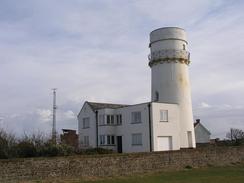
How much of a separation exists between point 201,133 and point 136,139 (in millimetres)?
32515

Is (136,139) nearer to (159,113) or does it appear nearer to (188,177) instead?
(159,113)

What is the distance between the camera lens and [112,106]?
48.6 m

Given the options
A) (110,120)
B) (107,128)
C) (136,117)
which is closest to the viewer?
(136,117)

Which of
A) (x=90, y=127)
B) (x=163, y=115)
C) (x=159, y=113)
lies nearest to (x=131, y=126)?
(x=159, y=113)

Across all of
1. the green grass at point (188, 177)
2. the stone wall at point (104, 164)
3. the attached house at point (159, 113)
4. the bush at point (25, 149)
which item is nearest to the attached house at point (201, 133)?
the attached house at point (159, 113)

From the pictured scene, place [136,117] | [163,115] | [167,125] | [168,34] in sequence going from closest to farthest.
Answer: [163,115] → [167,125] → [136,117] → [168,34]

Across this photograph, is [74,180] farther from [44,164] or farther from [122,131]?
[122,131]

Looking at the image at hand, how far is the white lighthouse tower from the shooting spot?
4522cm

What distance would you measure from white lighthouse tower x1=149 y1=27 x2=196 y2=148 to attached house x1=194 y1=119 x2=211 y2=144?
89.0ft

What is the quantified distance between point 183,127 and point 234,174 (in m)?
17.6

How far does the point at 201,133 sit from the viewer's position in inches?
2921

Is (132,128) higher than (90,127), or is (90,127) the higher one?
(90,127)

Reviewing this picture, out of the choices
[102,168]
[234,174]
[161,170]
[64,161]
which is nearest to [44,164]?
[64,161]

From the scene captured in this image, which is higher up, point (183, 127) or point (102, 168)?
point (183, 127)
